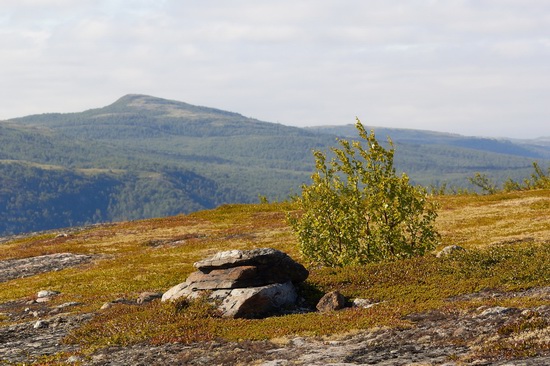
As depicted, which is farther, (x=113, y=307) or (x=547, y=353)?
(x=113, y=307)

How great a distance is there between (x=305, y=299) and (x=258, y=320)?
17.1 ft

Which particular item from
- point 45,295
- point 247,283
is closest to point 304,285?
point 247,283

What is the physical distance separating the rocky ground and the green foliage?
39.9ft

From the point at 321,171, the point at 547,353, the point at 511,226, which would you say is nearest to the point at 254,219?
the point at 511,226

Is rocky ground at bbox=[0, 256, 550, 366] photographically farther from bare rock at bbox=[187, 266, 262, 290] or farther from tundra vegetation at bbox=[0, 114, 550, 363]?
bare rock at bbox=[187, 266, 262, 290]

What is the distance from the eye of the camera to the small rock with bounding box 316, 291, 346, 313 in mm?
26062

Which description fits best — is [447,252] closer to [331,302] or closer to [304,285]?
[304,285]

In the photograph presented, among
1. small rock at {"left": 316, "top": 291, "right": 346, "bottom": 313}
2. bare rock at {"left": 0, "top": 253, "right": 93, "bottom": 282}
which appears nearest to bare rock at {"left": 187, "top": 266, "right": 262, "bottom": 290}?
small rock at {"left": 316, "top": 291, "right": 346, "bottom": 313}

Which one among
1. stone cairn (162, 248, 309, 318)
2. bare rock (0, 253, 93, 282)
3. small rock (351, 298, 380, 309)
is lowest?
bare rock (0, 253, 93, 282)

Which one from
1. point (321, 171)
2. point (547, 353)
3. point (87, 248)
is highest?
point (321, 171)

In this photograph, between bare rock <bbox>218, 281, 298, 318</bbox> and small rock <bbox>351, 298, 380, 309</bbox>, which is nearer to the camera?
bare rock <bbox>218, 281, 298, 318</bbox>

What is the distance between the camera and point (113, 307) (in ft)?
97.3

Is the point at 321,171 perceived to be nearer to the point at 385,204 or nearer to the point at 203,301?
the point at 385,204

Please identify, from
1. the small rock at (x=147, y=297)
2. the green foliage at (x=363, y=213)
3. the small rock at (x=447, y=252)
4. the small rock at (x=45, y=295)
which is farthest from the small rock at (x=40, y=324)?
the small rock at (x=447, y=252)
